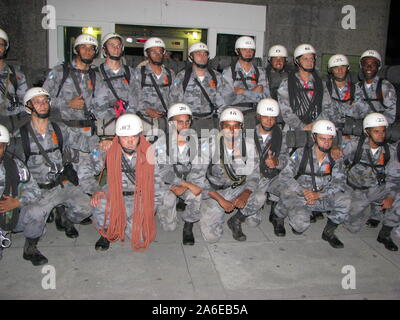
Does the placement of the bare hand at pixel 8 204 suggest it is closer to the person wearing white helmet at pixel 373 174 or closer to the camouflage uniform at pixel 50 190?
the camouflage uniform at pixel 50 190

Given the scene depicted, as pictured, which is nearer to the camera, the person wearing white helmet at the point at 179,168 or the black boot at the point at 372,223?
the person wearing white helmet at the point at 179,168

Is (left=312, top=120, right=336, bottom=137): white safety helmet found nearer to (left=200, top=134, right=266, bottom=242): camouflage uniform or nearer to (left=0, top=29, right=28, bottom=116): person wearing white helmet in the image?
(left=200, top=134, right=266, bottom=242): camouflage uniform

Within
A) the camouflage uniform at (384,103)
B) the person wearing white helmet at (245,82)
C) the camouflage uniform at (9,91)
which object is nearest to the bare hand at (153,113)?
the person wearing white helmet at (245,82)

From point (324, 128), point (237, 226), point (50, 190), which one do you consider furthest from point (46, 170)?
point (324, 128)

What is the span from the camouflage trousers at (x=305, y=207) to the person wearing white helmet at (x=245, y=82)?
152cm

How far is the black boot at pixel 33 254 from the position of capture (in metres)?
3.53

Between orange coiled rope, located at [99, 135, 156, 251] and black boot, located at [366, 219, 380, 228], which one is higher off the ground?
orange coiled rope, located at [99, 135, 156, 251]

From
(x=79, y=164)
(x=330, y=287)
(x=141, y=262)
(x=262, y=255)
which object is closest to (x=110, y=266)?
(x=141, y=262)

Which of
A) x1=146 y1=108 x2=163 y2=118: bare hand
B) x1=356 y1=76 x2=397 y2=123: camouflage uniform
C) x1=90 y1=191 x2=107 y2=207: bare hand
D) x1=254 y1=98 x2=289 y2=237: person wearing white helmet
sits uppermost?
x1=356 y1=76 x2=397 y2=123: camouflage uniform

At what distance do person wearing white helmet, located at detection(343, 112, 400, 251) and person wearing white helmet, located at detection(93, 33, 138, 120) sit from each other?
→ 10.4 feet

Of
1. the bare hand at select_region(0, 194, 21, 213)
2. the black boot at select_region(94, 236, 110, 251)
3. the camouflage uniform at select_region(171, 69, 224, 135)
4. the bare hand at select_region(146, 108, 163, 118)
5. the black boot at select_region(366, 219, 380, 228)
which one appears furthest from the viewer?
the camouflage uniform at select_region(171, 69, 224, 135)

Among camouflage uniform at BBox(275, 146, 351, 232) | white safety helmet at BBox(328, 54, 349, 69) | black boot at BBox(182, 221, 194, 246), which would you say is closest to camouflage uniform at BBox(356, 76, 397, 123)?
white safety helmet at BBox(328, 54, 349, 69)

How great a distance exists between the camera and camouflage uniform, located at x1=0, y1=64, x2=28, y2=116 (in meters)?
4.93

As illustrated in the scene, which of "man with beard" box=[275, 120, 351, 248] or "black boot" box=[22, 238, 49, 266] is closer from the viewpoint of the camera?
"black boot" box=[22, 238, 49, 266]
